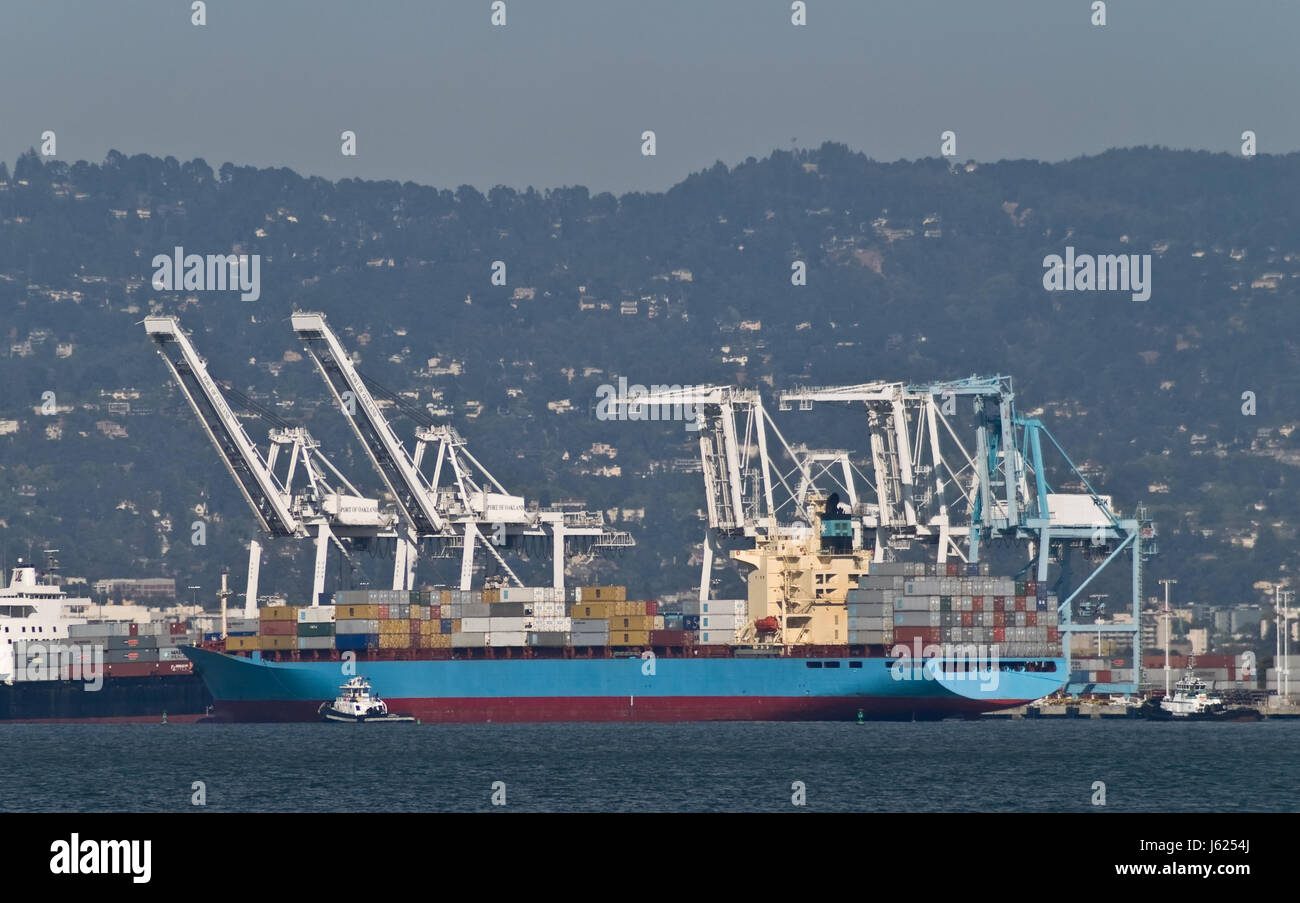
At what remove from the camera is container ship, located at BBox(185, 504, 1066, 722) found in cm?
8588

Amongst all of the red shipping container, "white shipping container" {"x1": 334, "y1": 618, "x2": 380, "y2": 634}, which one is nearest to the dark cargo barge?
the red shipping container

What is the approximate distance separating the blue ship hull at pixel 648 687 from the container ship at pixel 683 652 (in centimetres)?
6

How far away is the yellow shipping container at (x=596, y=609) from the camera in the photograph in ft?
290

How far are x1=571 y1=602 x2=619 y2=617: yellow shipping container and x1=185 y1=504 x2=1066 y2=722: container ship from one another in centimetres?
4

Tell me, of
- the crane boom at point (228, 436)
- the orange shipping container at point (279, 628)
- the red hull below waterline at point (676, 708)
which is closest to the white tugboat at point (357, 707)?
the red hull below waterline at point (676, 708)

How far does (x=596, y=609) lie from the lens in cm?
8838

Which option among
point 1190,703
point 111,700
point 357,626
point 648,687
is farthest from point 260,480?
point 1190,703

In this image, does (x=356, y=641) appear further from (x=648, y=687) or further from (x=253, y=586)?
(x=253, y=586)

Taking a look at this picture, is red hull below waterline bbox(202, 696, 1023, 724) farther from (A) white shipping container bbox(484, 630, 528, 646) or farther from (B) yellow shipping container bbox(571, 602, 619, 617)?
(B) yellow shipping container bbox(571, 602, 619, 617)

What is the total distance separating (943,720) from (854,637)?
23.2ft

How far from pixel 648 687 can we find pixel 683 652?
6.99 ft

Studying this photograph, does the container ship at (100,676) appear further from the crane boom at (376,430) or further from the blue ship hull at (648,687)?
the crane boom at (376,430)

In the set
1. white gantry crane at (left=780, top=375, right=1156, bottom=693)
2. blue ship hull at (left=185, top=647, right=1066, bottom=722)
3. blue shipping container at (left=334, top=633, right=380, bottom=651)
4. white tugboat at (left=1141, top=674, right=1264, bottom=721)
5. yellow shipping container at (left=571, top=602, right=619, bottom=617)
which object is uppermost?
white gantry crane at (left=780, top=375, right=1156, bottom=693)
